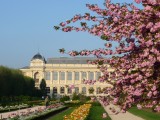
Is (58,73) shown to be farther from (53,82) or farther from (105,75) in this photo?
(105,75)

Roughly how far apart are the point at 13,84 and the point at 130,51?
68073 millimetres

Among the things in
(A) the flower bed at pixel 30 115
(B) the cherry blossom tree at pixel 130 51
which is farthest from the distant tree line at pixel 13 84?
(B) the cherry blossom tree at pixel 130 51

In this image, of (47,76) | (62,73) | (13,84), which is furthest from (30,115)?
(62,73)

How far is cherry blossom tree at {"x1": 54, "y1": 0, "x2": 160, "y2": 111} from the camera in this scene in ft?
19.5

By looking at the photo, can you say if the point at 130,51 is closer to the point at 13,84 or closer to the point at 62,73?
the point at 13,84

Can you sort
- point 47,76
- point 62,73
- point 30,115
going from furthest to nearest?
point 62,73 → point 47,76 → point 30,115

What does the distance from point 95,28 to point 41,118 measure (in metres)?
17.4

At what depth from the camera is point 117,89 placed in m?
6.78

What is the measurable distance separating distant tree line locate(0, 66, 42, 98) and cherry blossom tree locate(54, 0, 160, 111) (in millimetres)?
55661

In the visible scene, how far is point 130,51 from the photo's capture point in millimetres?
6414

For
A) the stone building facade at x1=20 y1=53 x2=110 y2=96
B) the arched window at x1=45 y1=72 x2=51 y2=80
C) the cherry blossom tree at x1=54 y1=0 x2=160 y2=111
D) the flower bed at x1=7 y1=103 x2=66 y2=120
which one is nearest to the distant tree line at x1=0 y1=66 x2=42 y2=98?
the stone building facade at x1=20 y1=53 x2=110 y2=96

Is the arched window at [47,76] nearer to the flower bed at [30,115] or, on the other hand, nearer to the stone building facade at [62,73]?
the stone building facade at [62,73]

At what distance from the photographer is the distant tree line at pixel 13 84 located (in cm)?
6701

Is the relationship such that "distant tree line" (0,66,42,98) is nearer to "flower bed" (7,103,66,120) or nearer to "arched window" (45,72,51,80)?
"arched window" (45,72,51,80)
